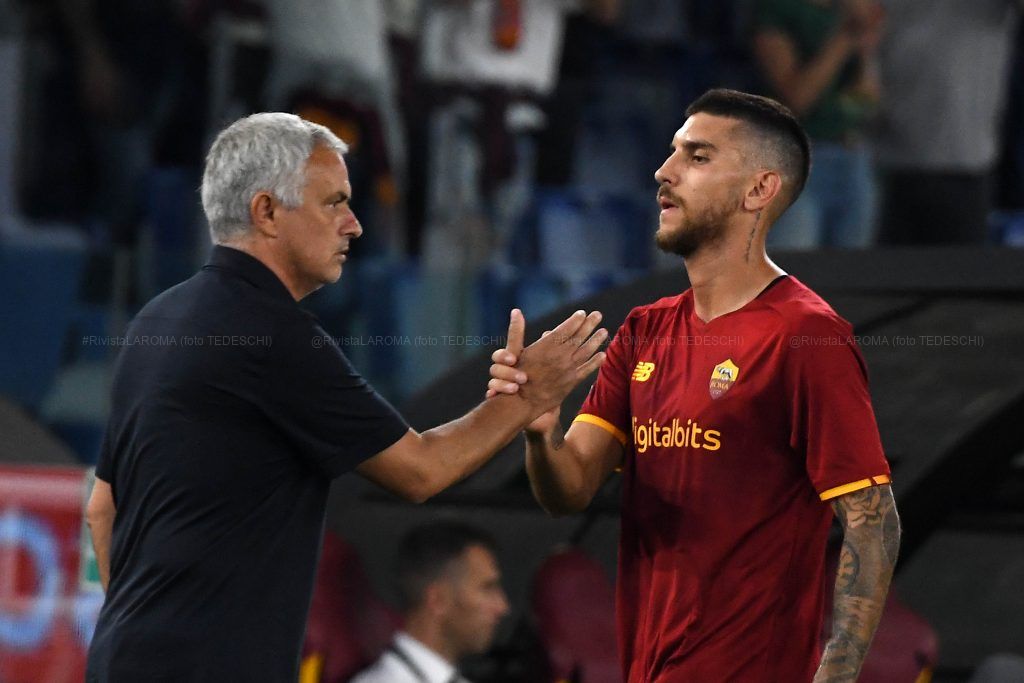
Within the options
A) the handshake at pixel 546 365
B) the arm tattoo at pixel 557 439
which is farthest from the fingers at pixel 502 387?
the arm tattoo at pixel 557 439

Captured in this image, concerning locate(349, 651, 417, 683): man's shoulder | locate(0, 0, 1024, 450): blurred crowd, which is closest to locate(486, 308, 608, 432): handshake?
locate(349, 651, 417, 683): man's shoulder

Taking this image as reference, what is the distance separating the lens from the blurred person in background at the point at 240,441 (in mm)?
2947

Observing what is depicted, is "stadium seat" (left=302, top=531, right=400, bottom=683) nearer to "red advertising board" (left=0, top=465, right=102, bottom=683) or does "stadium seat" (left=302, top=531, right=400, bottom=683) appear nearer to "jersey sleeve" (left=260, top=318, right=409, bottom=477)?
"red advertising board" (left=0, top=465, right=102, bottom=683)

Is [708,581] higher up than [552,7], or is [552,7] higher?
[552,7]

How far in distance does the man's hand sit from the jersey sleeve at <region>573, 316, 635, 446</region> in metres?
0.04

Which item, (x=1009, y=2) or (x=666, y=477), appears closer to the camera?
(x=666, y=477)

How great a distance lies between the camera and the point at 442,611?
4.11 m

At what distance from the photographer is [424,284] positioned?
6625 millimetres

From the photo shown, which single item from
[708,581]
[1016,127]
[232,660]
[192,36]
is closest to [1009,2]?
[1016,127]

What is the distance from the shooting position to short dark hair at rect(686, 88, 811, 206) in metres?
3.24

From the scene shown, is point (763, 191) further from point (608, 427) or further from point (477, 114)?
point (477, 114)

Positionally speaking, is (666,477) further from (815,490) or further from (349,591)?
(349,591)

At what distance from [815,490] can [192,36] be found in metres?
4.73

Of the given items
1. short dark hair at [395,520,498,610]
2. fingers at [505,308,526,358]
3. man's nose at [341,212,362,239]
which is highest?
man's nose at [341,212,362,239]
